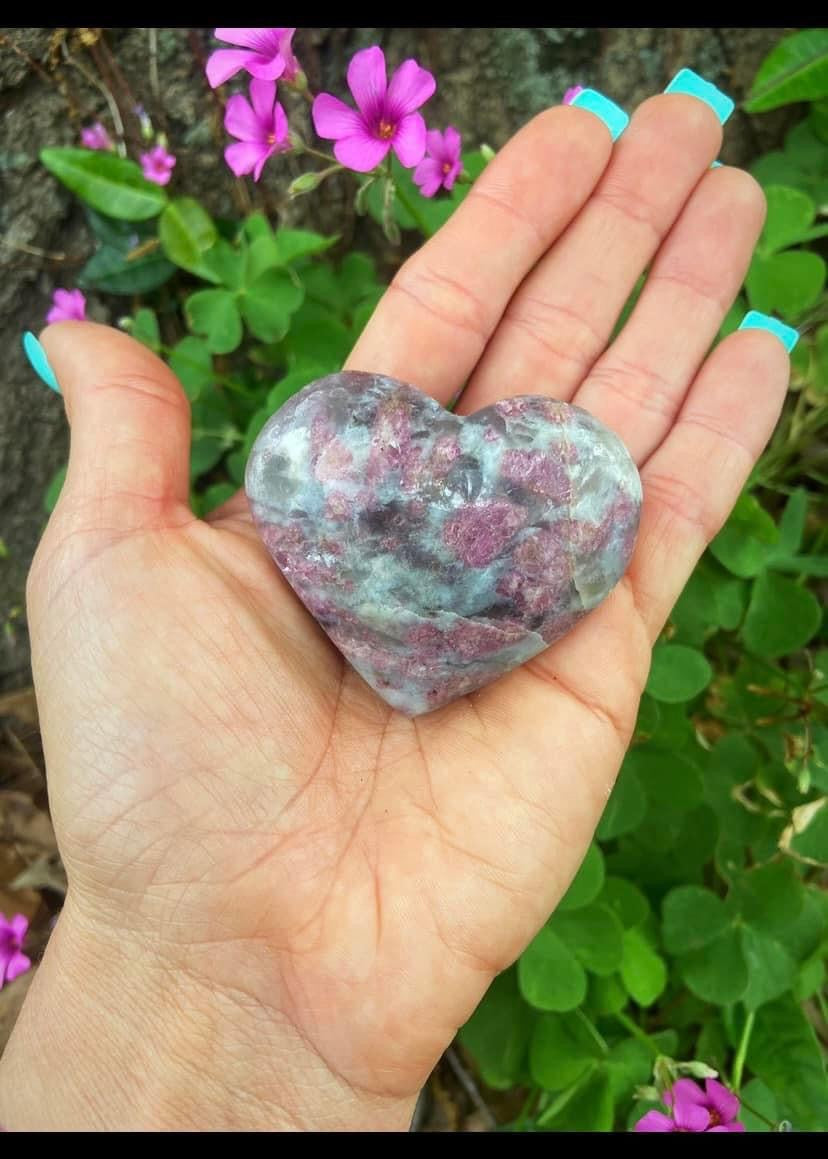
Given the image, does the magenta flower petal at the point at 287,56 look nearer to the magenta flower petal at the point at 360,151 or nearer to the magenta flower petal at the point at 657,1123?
the magenta flower petal at the point at 360,151

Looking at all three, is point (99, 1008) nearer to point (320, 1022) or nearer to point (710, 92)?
point (320, 1022)

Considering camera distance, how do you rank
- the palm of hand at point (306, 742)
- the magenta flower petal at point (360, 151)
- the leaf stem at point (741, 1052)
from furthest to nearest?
the leaf stem at point (741, 1052)
the magenta flower petal at point (360, 151)
the palm of hand at point (306, 742)

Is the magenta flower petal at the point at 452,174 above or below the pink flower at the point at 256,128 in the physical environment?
below

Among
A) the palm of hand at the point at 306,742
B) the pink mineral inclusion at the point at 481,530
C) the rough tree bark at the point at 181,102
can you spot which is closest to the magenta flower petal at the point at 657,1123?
the palm of hand at the point at 306,742

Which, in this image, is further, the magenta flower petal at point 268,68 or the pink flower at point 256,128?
the pink flower at point 256,128

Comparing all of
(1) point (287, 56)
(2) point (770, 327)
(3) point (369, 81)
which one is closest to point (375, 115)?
(3) point (369, 81)

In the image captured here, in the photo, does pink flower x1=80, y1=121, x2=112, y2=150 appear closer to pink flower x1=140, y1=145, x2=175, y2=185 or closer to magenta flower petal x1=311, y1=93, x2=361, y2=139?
pink flower x1=140, y1=145, x2=175, y2=185

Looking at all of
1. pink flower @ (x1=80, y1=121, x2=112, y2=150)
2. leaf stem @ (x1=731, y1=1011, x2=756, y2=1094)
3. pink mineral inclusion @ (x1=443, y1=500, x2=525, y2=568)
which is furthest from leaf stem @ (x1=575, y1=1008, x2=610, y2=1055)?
pink flower @ (x1=80, y1=121, x2=112, y2=150)
